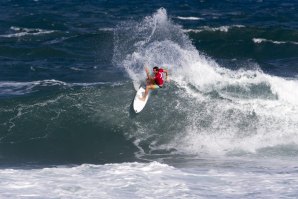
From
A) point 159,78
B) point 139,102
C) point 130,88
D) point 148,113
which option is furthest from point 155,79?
point 130,88

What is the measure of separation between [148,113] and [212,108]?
3.00 meters

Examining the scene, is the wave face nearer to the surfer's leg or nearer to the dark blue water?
the dark blue water

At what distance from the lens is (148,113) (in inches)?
1134

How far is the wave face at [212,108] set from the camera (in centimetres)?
2625

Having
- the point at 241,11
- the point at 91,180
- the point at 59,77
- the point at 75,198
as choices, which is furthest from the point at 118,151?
the point at 241,11

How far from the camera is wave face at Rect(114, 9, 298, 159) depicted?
26250 millimetres

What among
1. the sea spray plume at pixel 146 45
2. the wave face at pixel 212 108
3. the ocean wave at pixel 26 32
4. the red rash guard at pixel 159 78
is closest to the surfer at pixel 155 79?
the red rash guard at pixel 159 78

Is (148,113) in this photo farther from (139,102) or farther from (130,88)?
(130,88)

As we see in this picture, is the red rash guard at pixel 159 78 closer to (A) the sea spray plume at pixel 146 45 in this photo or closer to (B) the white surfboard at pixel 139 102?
(B) the white surfboard at pixel 139 102

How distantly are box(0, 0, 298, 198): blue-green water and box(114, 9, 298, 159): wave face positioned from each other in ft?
0.18

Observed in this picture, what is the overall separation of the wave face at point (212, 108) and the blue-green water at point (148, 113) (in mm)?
54

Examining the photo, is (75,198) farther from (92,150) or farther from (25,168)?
(92,150)

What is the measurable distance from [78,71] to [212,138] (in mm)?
11759

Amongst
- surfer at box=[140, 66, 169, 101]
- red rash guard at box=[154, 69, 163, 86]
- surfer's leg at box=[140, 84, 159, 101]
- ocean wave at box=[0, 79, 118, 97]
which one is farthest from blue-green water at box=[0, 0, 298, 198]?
red rash guard at box=[154, 69, 163, 86]
